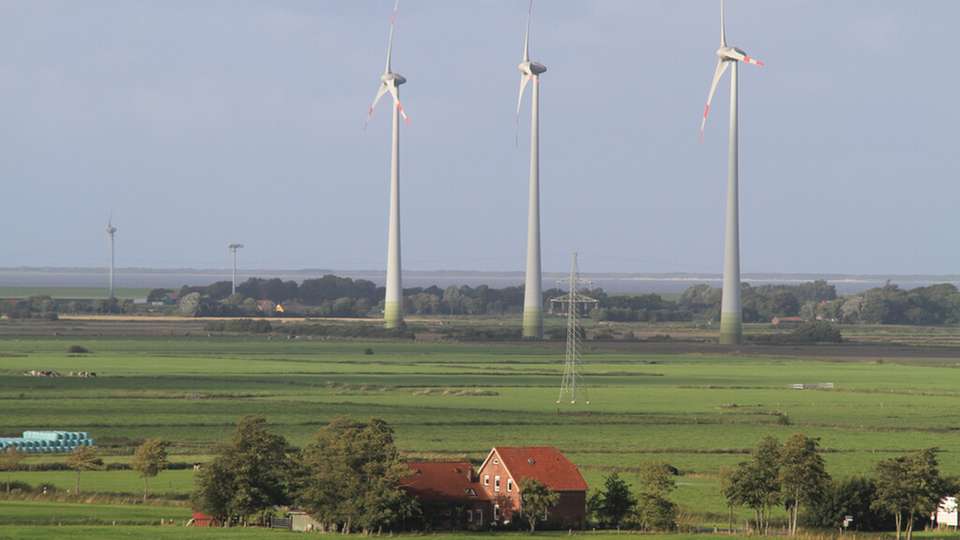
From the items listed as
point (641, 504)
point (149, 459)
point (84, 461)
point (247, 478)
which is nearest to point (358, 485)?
point (247, 478)

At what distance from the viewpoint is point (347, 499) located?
174 ft

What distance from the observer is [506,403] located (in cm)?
9494

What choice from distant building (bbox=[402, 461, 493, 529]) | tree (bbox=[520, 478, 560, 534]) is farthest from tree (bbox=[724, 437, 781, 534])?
distant building (bbox=[402, 461, 493, 529])

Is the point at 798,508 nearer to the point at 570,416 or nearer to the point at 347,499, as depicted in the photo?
the point at 347,499

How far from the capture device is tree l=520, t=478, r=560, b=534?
5441 centimetres

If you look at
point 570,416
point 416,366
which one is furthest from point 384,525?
point 416,366

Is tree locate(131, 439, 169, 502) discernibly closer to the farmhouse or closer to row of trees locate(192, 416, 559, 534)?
row of trees locate(192, 416, 559, 534)

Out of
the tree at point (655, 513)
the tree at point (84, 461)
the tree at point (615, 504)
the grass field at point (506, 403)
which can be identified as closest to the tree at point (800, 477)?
the grass field at point (506, 403)

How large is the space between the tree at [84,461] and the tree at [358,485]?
11.9 metres

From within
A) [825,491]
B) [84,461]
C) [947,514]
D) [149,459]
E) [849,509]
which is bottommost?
[947,514]

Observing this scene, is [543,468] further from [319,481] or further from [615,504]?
[319,481]

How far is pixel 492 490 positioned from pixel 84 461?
1602cm

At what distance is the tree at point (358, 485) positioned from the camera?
5281 centimetres

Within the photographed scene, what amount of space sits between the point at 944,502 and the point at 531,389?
50.7 metres
